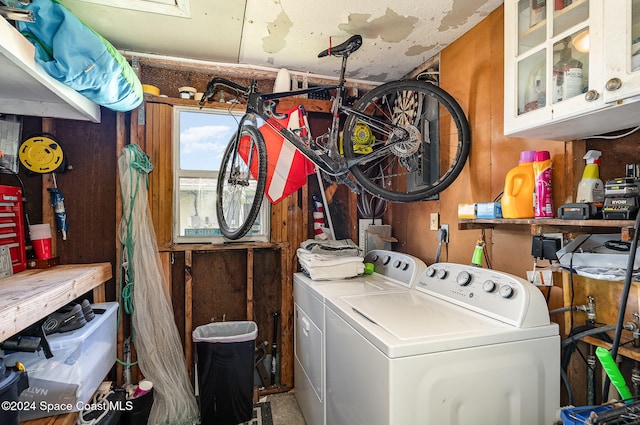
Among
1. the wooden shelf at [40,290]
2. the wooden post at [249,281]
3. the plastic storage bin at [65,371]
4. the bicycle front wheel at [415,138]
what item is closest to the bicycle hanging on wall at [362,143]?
the bicycle front wheel at [415,138]

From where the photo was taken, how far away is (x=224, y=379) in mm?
2111

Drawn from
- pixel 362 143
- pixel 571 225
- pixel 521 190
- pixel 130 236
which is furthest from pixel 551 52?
pixel 130 236

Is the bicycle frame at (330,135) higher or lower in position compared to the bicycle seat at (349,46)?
lower

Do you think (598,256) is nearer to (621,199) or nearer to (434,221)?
(621,199)

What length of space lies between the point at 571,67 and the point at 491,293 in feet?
3.00

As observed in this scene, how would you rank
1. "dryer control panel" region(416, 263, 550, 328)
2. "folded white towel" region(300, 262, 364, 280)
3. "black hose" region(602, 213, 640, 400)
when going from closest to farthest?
"black hose" region(602, 213, 640, 400) < "dryer control panel" region(416, 263, 550, 328) < "folded white towel" region(300, 262, 364, 280)

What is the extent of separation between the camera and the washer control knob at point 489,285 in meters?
1.40

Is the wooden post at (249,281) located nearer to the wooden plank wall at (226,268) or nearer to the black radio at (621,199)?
the wooden plank wall at (226,268)

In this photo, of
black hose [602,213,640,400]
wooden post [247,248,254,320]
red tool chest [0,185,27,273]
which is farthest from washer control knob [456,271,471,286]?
red tool chest [0,185,27,273]

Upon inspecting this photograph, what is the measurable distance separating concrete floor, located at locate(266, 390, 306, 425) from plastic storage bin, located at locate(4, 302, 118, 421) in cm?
114

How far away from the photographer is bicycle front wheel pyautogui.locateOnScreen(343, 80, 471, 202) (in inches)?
75.6

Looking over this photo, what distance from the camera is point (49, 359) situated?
1521mm

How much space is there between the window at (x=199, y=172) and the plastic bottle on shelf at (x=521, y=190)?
1740 millimetres

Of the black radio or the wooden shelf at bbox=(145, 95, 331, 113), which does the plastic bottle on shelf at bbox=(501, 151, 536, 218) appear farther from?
the wooden shelf at bbox=(145, 95, 331, 113)
